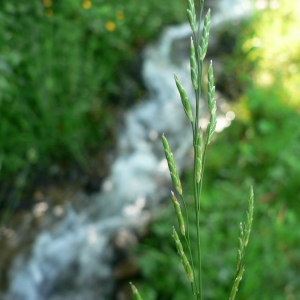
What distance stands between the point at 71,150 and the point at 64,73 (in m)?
0.56

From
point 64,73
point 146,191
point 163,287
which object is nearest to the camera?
point 163,287

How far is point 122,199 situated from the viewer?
3766mm

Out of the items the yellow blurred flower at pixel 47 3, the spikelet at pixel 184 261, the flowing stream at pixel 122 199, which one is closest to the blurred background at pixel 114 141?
the yellow blurred flower at pixel 47 3

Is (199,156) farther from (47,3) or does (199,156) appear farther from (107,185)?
(107,185)

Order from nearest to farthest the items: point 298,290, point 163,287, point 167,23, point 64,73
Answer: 1. point 298,290
2. point 163,287
3. point 64,73
4. point 167,23

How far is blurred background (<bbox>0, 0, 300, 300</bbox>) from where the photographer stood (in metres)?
2.66

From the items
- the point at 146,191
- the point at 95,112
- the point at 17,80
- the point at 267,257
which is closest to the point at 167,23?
the point at 95,112

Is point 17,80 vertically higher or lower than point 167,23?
lower

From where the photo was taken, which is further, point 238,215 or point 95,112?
point 95,112

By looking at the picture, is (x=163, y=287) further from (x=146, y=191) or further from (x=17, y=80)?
(x=17, y=80)

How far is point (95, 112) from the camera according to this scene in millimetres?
3838

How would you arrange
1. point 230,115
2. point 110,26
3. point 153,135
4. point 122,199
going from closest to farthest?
point 122,199 < point 110,26 < point 230,115 < point 153,135

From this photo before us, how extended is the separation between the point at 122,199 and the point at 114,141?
52 cm

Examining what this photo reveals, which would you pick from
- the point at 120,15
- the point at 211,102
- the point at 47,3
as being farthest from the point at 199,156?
the point at 120,15
